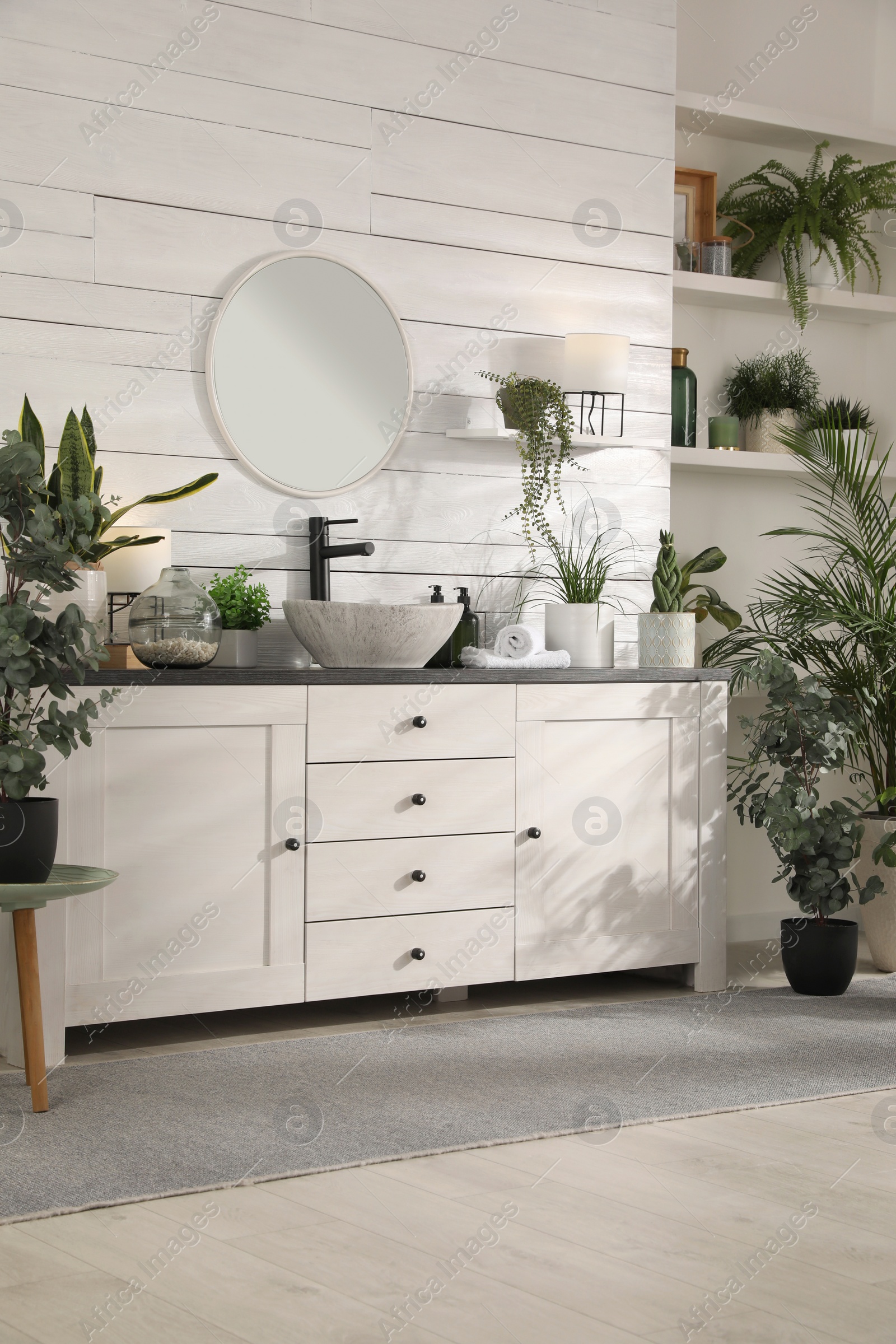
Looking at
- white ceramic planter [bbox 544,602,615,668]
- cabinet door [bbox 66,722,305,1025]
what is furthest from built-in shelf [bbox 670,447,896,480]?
cabinet door [bbox 66,722,305,1025]

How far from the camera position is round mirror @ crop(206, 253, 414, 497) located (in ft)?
11.0

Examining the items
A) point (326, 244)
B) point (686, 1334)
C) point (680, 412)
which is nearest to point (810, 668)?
point (680, 412)

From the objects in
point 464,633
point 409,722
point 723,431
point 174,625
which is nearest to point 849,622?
point 723,431

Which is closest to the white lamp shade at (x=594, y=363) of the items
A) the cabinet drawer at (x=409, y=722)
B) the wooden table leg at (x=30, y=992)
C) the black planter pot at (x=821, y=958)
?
the cabinet drawer at (x=409, y=722)

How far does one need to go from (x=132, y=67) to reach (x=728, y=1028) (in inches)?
102

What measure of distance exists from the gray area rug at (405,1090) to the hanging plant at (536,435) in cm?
131

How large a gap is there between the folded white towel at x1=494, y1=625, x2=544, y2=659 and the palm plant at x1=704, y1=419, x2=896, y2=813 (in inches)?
22.0

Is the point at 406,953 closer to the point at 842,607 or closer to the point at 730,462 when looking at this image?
→ the point at 842,607

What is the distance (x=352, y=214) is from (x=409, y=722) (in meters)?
1.34

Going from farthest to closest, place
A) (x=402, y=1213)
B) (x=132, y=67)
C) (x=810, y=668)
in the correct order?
1. (x=810, y=668)
2. (x=132, y=67)
3. (x=402, y=1213)

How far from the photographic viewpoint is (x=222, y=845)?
288 centimetres

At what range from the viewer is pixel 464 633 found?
11.2 feet

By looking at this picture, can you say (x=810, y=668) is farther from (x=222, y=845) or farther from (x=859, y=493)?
(x=222, y=845)

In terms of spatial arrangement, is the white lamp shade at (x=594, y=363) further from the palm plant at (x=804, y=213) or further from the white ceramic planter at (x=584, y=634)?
the palm plant at (x=804, y=213)
